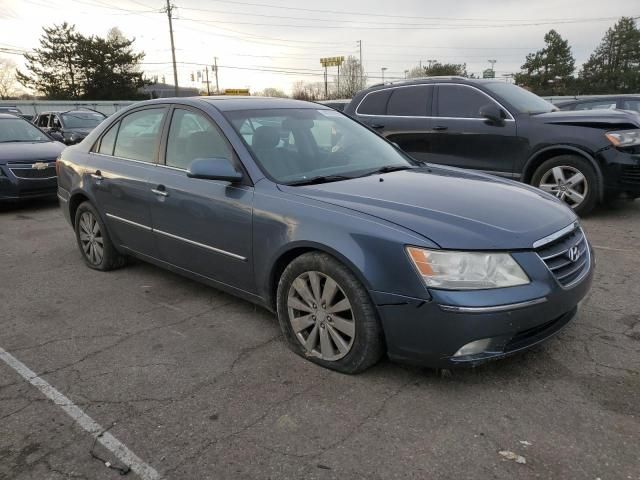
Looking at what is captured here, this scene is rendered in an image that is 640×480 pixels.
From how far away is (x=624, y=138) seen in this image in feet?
20.9

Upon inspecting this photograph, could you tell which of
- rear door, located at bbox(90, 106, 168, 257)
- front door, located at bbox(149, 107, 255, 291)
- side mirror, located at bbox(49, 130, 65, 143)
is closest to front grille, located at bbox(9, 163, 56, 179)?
rear door, located at bbox(90, 106, 168, 257)

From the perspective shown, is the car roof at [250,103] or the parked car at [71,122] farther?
the parked car at [71,122]

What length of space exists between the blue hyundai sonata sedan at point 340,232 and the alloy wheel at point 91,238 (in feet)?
1.36

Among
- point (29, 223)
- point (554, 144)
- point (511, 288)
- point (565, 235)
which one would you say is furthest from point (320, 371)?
point (29, 223)

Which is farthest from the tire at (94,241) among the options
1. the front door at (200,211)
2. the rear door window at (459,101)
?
the rear door window at (459,101)

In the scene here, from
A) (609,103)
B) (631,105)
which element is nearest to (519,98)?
(631,105)

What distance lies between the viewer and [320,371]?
3141 millimetres

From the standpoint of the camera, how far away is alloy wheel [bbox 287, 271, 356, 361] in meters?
2.99

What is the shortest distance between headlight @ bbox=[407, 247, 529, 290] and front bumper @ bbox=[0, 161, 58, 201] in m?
7.11

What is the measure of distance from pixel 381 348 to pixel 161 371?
4.33ft

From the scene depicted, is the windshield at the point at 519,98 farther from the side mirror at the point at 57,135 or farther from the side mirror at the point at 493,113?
the side mirror at the point at 57,135

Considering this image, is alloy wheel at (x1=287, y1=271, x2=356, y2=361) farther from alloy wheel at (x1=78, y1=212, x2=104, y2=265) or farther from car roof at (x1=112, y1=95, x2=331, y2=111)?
alloy wheel at (x1=78, y1=212, x2=104, y2=265)

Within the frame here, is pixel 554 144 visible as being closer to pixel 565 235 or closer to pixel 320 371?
pixel 565 235

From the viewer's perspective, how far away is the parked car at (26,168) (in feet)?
26.6
